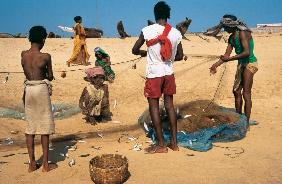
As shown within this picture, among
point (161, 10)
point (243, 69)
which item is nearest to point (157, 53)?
point (161, 10)

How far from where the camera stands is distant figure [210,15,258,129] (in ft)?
21.5

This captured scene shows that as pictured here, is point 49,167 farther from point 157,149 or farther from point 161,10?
point 161,10

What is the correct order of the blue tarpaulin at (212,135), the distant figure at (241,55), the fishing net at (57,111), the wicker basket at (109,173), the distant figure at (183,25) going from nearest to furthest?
the wicker basket at (109,173)
the blue tarpaulin at (212,135)
the distant figure at (241,55)
the fishing net at (57,111)
the distant figure at (183,25)

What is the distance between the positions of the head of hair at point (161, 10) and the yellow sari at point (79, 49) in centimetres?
983

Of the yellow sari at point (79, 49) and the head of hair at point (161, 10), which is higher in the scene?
the head of hair at point (161, 10)

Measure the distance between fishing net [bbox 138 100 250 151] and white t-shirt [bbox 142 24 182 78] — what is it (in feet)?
4.15

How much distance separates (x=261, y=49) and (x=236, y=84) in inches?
493

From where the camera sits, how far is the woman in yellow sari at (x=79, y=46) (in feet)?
48.6

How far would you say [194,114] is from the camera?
24.1 feet

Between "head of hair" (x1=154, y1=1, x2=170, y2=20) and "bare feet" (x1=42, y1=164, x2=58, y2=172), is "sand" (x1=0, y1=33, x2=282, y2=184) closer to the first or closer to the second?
"bare feet" (x1=42, y1=164, x2=58, y2=172)

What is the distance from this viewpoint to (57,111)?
8.52 meters

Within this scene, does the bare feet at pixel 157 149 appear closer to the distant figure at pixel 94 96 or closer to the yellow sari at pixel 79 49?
the distant figure at pixel 94 96

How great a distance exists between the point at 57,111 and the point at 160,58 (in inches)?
153

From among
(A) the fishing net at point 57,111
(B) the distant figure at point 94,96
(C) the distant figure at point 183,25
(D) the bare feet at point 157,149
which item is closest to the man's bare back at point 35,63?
(D) the bare feet at point 157,149
